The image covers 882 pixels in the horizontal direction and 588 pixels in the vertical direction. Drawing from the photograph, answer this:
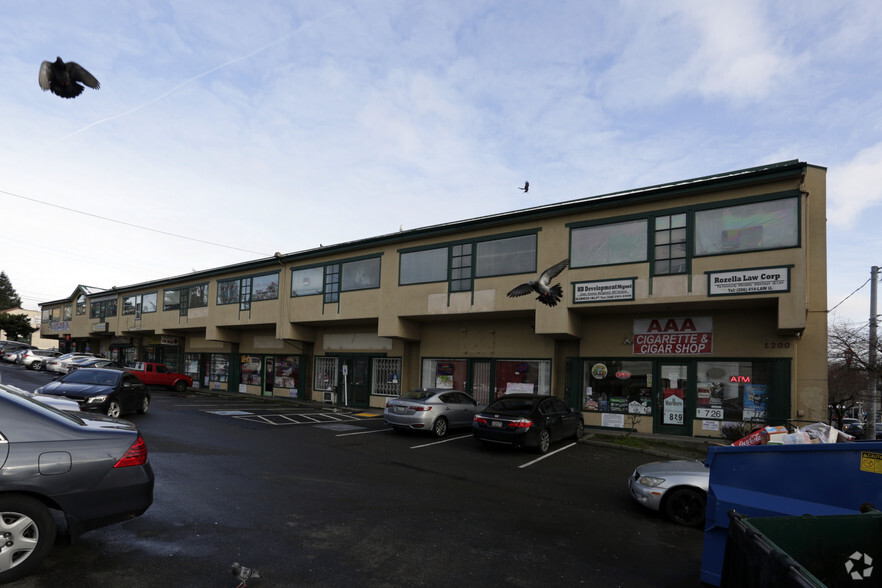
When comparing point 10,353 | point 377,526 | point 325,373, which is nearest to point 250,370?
point 325,373

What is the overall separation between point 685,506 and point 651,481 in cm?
52

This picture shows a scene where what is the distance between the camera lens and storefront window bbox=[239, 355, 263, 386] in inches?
1150

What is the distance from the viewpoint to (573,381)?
57.2 feet

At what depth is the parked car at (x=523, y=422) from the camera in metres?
12.0

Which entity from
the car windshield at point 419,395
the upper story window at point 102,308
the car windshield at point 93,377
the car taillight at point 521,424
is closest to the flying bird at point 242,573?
the car taillight at point 521,424

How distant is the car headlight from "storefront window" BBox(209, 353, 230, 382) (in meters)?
28.7

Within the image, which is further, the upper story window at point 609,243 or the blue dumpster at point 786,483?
the upper story window at point 609,243

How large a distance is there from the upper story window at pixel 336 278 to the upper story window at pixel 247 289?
1793mm

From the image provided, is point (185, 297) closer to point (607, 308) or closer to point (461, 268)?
point (461, 268)

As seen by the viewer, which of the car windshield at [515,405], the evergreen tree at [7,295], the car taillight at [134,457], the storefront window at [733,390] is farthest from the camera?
the evergreen tree at [7,295]

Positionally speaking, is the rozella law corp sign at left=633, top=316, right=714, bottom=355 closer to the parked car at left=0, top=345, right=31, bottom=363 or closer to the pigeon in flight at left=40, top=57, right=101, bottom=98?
the pigeon in flight at left=40, top=57, right=101, bottom=98

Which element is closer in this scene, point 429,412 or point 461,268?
point 429,412

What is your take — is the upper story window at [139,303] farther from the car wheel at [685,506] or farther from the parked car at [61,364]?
the car wheel at [685,506]

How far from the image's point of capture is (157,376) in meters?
28.7
